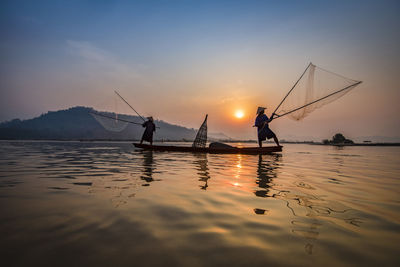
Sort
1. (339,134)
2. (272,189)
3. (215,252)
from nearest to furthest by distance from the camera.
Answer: (215,252), (272,189), (339,134)

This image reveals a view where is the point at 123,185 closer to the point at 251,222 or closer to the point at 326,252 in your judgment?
the point at 251,222

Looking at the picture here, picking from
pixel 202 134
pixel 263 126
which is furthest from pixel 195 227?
pixel 202 134

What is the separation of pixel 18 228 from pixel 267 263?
334 centimetres

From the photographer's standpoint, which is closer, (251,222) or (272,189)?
(251,222)

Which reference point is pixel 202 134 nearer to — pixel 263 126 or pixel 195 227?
pixel 263 126

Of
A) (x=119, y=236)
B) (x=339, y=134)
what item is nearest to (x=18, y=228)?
(x=119, y=236)

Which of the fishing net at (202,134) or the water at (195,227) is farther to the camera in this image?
the fishing net at (202,134)

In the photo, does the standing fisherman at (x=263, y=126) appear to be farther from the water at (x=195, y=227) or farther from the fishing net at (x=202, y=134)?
the water at (x=195, y=227)

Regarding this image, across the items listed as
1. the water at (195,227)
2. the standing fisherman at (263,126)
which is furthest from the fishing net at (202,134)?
the water at (195,227)

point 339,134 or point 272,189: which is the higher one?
point 339,134

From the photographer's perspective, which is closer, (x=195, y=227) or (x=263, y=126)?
(x=195, y=227)

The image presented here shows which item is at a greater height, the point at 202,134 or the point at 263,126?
the point at 263,126

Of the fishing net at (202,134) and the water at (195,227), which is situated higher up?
the fishing net at (202,134)

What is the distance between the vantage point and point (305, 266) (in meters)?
2.01
